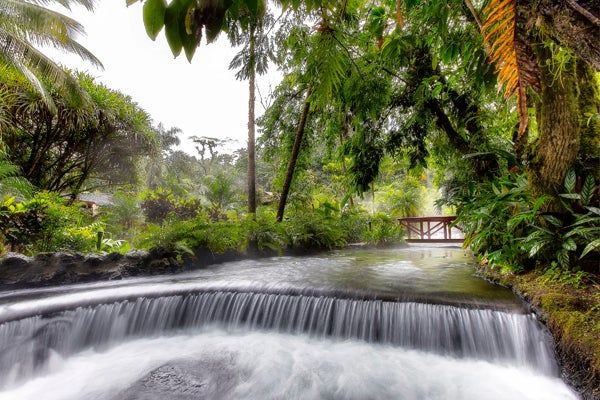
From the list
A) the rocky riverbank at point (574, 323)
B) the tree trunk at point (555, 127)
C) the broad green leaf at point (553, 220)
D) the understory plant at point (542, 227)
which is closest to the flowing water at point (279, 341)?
the rocky riverbank at point (574, 323)

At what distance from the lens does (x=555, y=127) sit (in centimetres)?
288

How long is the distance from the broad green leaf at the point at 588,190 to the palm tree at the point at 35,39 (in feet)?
33.4

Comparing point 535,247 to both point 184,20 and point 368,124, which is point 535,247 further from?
point 184,20

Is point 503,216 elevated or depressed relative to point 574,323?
elevated

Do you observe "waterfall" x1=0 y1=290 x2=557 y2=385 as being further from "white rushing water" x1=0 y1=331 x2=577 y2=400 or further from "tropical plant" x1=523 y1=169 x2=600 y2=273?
"tropical plant" x1=523 y1=169 x2=600 y2=273

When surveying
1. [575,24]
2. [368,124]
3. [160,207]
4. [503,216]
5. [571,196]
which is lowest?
[503,216]

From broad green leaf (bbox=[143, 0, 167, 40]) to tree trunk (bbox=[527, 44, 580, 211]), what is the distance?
10.8 feet

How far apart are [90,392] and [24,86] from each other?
9601 mm

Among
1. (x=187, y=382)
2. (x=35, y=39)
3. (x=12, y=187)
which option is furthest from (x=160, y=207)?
(x=187, y=382)

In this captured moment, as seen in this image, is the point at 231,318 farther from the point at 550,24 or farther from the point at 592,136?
the point at 592,136

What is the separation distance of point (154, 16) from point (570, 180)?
3684 mm

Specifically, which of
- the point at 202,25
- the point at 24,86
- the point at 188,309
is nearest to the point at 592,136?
the point at 202,25

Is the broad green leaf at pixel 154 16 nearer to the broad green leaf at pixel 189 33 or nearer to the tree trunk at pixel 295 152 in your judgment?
→ the broad green leaf at pixel 189 33

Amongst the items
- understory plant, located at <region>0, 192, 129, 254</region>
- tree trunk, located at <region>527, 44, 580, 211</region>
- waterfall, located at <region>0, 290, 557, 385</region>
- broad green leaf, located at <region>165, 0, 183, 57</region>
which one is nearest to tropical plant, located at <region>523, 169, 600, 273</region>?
tree trunk, located at <region>527, 44, 580, 211</region>
